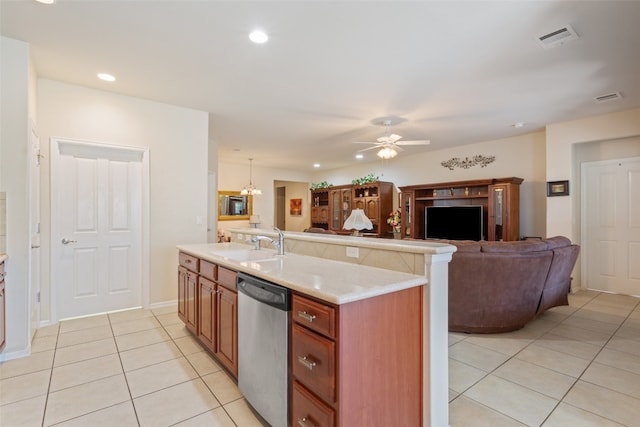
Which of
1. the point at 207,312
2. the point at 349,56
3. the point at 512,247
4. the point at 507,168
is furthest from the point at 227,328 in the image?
the point at 507,168

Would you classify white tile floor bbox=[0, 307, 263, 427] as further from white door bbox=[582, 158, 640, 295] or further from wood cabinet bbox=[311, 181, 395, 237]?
white door bbox=[582, 158, 640, 295]

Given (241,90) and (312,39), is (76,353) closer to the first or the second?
(241,90)

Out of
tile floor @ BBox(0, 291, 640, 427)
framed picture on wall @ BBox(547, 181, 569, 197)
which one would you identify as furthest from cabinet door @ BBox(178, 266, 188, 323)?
framed picture on wall @ BBox(547, 181, 569, 197)

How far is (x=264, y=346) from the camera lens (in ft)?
5.69

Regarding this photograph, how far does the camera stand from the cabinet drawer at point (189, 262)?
281cm

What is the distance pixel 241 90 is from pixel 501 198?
466cm

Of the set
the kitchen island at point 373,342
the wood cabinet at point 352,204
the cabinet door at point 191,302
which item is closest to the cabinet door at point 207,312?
the cabinet door at point 191,302

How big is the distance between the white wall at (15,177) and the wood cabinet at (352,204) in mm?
6223

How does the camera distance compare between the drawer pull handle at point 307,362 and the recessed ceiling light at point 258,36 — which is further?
the recessed ceiling light at point 258,36

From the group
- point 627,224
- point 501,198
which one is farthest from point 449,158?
point 627,224

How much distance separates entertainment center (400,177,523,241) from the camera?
5312mm

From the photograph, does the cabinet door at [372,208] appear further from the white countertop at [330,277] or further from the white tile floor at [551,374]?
the white countertop at [330,277]

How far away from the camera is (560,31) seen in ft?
7.83

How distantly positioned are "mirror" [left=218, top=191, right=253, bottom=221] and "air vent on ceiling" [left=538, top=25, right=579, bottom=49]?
7.31 meters
